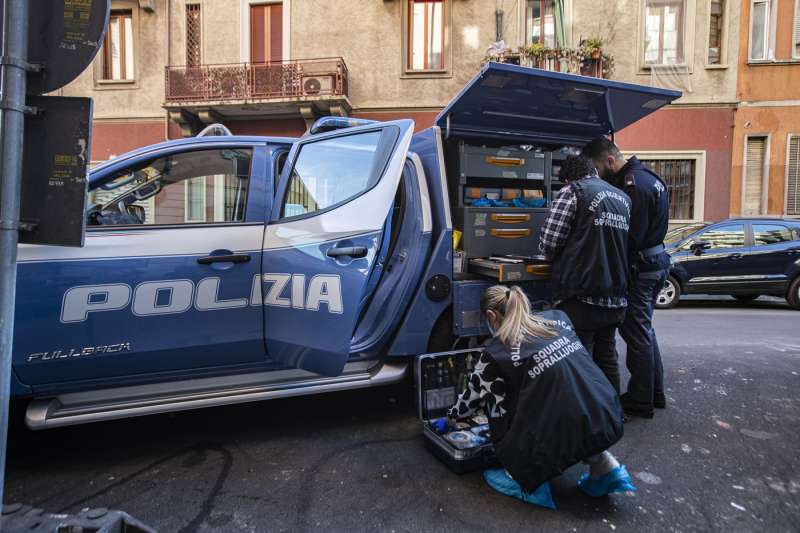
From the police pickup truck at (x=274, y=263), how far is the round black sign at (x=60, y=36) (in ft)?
4.62

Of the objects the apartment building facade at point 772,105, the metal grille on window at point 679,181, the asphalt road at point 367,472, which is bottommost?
the asphalt road at point 367,472

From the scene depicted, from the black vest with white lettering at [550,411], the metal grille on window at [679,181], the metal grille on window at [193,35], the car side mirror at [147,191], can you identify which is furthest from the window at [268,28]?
the black vest with white lettering at [550,411]

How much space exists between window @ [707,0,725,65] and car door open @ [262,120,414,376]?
1456 centimetres

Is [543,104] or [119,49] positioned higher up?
[119,49]

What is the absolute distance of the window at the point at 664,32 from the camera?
13.8 m

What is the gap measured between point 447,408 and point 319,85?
11.9 m

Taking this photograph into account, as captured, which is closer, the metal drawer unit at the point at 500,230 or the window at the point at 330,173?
the window at the point at 330,173

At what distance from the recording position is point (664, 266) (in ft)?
12.0

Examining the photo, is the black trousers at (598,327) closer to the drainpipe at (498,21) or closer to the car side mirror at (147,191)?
the car side mirror at (147,191)

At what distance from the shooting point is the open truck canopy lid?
3225 millimetres

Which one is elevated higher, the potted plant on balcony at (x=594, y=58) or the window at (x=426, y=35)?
the window at (x=426, y=35)

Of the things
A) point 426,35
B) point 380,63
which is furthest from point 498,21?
point 380,63

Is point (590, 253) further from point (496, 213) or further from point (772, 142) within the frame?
point (772, 142)

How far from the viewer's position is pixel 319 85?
44.2 ft
